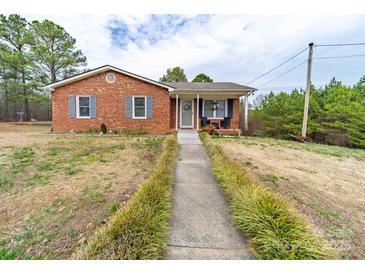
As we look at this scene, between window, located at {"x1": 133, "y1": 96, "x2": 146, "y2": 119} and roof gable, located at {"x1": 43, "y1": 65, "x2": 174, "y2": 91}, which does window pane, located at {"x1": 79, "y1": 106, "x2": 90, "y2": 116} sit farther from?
window, located at {"x1": 133, "y1": 96, "x2": 146, "y2": 119}

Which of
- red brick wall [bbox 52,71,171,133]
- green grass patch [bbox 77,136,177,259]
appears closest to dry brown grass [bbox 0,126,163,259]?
green grass patch [bbox 77,136,177,259]

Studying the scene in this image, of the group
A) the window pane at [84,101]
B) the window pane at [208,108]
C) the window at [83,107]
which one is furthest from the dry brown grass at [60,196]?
the window pane at [208,108]

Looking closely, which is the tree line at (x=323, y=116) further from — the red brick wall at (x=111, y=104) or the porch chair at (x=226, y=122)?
the red brick wall at (x=111, y=104)

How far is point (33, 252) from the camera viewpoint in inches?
73.0

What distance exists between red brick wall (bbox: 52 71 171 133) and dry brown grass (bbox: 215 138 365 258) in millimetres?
6512

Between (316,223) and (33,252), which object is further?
(316,223)

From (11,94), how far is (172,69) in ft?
69.2

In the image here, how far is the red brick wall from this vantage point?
10.2 metres

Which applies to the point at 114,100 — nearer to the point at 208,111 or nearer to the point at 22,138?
the point at 22,138

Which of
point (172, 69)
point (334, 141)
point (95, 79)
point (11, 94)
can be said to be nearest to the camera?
point (95, 79)

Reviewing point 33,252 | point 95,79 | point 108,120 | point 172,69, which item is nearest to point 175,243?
point 33,252

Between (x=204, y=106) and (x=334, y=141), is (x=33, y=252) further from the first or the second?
(x=334, y=141)

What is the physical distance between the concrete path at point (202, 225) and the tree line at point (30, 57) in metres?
21.4

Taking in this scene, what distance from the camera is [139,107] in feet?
34.2
